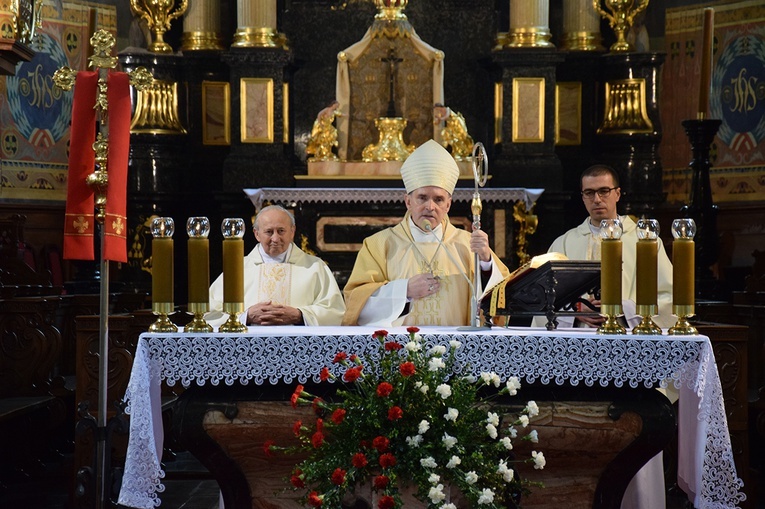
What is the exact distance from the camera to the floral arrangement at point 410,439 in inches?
143

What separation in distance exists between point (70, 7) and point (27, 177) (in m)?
1.86

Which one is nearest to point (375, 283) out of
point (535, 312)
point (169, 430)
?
point (535, 312)

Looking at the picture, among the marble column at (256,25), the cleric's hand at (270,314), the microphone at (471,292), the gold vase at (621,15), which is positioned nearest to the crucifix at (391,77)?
the marble column at (256,25)

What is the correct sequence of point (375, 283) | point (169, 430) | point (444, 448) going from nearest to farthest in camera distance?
point (444, 448)
point (375, 283)
point (169, 430)

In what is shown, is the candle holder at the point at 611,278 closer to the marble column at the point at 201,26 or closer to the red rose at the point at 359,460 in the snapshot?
the red rose at the point at 359,460

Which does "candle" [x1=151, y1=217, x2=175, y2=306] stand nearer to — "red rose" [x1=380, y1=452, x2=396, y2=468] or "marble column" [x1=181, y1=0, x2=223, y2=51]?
"red rose" [x1=380, y1=452, x2=396, y2=468]

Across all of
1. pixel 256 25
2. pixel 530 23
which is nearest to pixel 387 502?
pixel 256 25

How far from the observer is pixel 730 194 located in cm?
1172

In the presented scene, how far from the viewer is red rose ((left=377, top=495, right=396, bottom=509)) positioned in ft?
11.5

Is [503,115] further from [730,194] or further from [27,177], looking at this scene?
[27,177]

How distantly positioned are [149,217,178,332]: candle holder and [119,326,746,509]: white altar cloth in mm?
142

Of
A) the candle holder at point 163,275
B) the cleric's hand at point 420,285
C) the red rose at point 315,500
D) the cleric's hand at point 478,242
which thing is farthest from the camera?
the cleric's hand at point 420,285

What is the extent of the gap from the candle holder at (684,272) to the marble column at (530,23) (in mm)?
7321

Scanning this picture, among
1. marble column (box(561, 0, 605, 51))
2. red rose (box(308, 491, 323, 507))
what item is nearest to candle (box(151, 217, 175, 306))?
red rose (box(308, 491, 323, 507))
